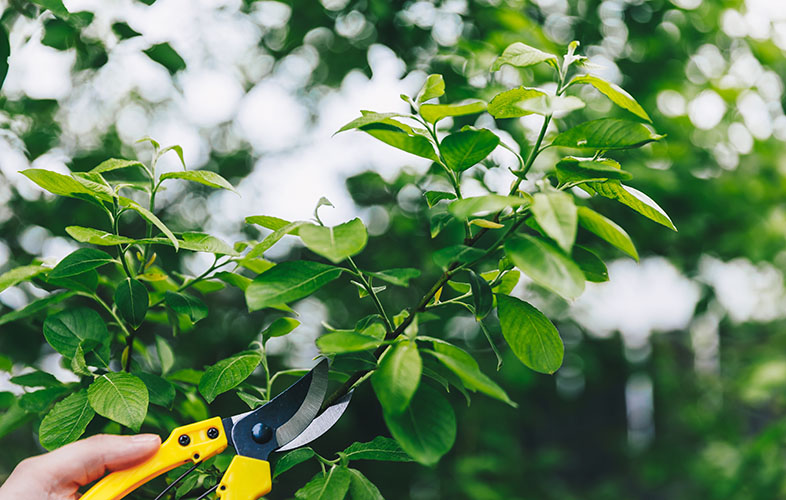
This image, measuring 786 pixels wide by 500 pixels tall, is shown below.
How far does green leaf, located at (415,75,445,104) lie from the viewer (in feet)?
1.87

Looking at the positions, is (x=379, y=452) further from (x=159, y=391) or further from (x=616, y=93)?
(x=616, y=93)

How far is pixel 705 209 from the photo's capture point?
1909mm

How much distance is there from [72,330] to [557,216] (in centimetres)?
57

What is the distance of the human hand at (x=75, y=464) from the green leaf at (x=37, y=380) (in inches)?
4.9

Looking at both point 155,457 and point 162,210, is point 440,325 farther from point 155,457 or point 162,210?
point 155,457

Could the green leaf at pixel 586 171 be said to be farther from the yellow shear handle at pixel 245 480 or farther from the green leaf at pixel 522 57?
the yellow shear handle at pixel 245 480

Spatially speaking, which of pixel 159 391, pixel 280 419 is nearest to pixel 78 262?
pixel 159 391

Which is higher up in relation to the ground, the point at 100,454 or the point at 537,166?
the point at 100,454

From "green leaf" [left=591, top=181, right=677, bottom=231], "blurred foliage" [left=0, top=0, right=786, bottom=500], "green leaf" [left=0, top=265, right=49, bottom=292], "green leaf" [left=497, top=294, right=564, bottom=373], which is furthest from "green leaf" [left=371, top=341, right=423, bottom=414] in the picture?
→ "blurred foliage" [left=0, top=0, right=786, bottom=500]

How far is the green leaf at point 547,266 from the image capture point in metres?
0.44

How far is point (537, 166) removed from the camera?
1438mm

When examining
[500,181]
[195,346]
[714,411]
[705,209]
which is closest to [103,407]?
[500,181]

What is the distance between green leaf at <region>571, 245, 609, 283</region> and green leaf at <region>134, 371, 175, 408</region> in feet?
1.57

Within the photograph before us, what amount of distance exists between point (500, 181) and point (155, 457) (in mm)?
934
